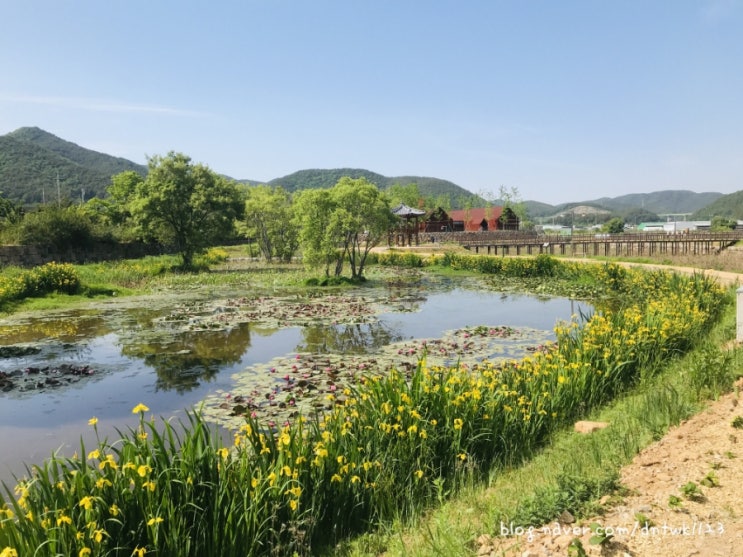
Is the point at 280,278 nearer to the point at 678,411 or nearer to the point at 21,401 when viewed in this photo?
the point at 21,401

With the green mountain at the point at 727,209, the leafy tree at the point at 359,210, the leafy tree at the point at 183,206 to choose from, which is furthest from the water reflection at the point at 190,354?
the green mountain at the point at 727,209

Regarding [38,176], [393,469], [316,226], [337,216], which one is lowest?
[393,469]

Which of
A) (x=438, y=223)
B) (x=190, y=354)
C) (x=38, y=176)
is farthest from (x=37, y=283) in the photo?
(x=38, y=176)

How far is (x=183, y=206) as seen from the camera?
34219 mm

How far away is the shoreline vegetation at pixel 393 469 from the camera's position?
3.14 metres

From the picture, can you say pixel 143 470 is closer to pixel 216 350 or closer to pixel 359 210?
pixel 216 350

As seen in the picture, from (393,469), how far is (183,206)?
33561 mm

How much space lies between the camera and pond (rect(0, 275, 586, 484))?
7395 millimetres

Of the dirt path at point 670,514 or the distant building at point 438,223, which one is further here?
the distant building at point 438,223

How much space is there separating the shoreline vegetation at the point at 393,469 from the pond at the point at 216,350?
2.63 ft

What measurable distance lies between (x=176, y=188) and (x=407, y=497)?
34078 mm

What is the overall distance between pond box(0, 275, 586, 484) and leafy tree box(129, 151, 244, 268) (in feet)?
50.3

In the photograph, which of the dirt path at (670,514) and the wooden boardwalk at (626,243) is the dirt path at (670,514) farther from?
the wooden boardwalk at (626,243)

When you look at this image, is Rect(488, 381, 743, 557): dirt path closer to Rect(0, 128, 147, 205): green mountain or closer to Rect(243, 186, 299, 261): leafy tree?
Rect(243, 186, 299, 261): leafy tree
